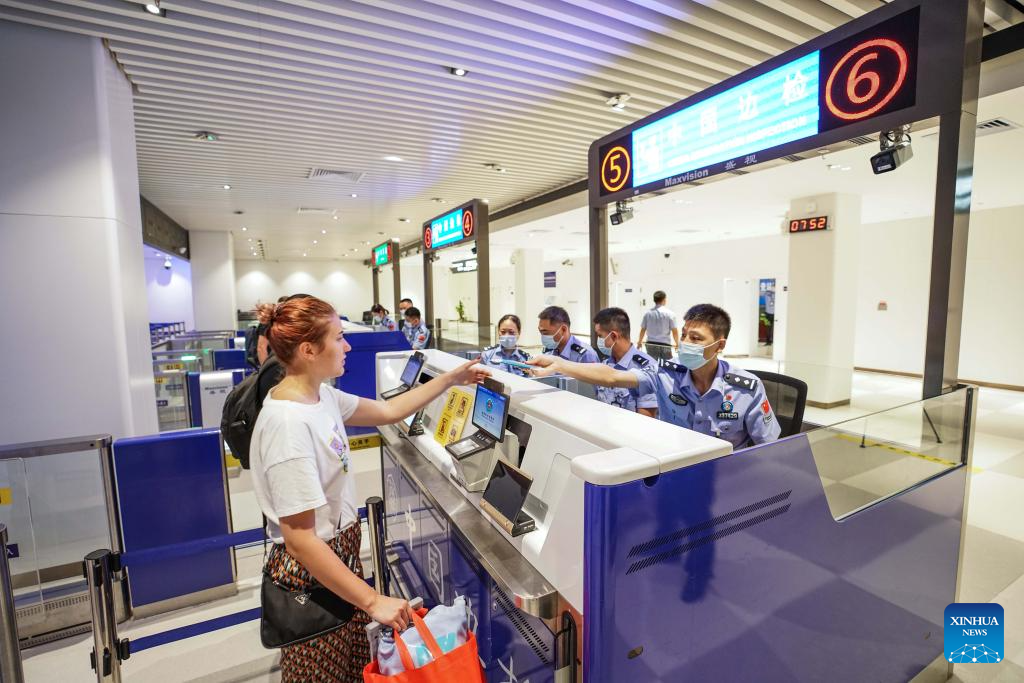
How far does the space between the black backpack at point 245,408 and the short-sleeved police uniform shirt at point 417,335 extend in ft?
17.7

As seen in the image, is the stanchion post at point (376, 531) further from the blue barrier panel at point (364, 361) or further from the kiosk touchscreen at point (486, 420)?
the blue barrier panel at point (364, 361)

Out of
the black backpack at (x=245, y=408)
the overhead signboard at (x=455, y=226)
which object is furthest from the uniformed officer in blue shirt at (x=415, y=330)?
the black backpack at (x=245, y=408)

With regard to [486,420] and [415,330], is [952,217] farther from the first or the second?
[415,330]

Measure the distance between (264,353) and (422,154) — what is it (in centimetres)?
406

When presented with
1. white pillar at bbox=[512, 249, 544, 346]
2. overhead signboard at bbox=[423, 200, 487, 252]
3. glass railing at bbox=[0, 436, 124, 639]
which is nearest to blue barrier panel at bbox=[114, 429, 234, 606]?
glass railing at bbox=[0, 436, 124, 639]

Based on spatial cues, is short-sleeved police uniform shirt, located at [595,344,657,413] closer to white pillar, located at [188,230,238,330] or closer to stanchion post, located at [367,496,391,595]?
stanchion post, located at [367,496,391,595]

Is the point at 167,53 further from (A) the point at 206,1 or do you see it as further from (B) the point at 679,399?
(B) the point at 679,399

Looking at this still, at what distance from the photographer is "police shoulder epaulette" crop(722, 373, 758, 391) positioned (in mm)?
2354

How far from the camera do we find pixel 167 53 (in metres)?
3.73

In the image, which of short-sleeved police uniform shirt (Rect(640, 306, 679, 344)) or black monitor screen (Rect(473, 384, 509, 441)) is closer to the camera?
black monitor screen (Rect(473, 384, 509, 441))

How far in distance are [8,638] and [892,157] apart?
4011mm

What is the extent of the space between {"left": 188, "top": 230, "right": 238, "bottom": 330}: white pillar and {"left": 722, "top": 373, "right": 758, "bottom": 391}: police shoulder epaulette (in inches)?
539

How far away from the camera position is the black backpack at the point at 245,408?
250cm

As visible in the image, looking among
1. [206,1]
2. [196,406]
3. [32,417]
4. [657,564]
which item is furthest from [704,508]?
[196,406]
